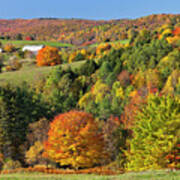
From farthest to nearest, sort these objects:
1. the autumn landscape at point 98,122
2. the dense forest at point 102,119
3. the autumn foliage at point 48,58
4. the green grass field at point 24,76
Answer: the autumn foliage at point 48,58 < the green grass field at point 24,76 < the dense forest at point 102,119 < the autumn landscape at point 98,122

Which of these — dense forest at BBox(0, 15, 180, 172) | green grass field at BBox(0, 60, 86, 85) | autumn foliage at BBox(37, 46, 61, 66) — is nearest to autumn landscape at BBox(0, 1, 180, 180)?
green grass field at BBox(0, 60, 86, 85)

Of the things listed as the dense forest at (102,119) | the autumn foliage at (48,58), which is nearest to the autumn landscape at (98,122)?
the dense forest at (102,119)

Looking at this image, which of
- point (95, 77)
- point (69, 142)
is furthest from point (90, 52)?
point (69, 142)

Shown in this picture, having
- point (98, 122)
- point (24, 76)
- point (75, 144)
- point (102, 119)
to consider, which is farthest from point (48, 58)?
point (75, 144)

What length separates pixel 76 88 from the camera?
120688mm

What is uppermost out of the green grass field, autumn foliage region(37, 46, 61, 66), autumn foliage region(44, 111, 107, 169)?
autumn foliage region(37, 46, 61, 66)

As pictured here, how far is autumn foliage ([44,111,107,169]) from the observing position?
48500 millimetres

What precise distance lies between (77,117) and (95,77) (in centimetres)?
7424

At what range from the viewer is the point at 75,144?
48250mm

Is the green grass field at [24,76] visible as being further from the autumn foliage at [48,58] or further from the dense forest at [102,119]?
the autumn foliage at [48,58]

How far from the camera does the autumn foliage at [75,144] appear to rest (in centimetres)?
4850

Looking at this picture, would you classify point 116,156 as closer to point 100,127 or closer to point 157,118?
point 100,127

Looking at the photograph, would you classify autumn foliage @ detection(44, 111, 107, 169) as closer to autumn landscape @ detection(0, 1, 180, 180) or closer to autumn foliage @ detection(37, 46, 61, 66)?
autumn landscape @ detection(0, 1, 180, 180)

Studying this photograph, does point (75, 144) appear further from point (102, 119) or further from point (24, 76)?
point (24, 76)
